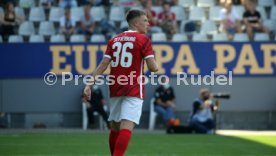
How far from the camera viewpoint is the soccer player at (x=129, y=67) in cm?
952

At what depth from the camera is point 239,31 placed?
22141mm

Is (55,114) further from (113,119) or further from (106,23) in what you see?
(113,119)

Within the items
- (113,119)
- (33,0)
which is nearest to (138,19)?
(113,119)

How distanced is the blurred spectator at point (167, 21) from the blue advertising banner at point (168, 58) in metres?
0.69

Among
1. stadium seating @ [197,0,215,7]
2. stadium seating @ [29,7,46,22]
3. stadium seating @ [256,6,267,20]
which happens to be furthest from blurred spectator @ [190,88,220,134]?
stadium seating @ [29,7,46,22]

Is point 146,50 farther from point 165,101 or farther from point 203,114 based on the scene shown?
point 165,101

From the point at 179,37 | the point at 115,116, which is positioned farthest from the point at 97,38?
the point at 115,116

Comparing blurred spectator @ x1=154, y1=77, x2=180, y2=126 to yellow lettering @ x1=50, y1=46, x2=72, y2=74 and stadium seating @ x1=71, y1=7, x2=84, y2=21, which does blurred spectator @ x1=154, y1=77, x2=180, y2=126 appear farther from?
stadium seating @ x1=71, y1=7, x2=84, y2=21

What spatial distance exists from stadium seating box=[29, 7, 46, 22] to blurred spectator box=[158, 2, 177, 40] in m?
3.49

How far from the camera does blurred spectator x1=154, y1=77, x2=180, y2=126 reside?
2128 centimetres

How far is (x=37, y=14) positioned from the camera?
74.3ft

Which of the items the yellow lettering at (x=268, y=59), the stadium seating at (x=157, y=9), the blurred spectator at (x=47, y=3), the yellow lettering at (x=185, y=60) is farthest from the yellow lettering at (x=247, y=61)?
the blurred spectator at (x=47, y=3)

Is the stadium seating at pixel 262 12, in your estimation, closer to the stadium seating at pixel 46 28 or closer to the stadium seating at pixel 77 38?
the stadium seating at pixel 77 38

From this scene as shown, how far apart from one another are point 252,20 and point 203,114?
3.61m
